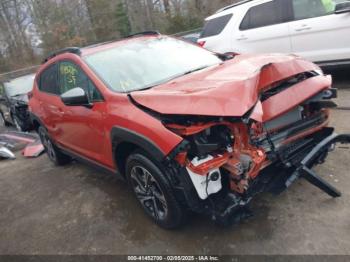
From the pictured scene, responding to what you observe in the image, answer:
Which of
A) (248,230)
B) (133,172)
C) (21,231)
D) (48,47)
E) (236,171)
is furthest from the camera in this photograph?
(48,47)

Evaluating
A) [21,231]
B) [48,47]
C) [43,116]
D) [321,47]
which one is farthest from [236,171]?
[48,47]

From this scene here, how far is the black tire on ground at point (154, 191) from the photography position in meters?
3.14

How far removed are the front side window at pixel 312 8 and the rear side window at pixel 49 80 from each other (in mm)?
4386

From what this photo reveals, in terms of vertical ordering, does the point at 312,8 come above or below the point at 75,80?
above

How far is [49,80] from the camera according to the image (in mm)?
5246

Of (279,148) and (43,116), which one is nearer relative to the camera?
(279,148)

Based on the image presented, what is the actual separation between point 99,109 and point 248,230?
6.12 feet

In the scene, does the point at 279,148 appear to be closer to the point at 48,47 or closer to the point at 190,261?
the point at 190,261

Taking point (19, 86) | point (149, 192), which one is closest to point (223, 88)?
point (149, 192)

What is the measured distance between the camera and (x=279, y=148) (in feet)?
10.1

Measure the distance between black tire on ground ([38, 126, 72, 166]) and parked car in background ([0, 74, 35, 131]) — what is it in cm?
401

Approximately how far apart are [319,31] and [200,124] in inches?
179

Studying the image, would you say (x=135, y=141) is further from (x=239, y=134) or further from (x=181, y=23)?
(x=181, y=23)

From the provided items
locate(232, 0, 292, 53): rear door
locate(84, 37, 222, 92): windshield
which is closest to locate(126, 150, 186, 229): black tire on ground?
locate(84, 37, 222, 92): windshield
